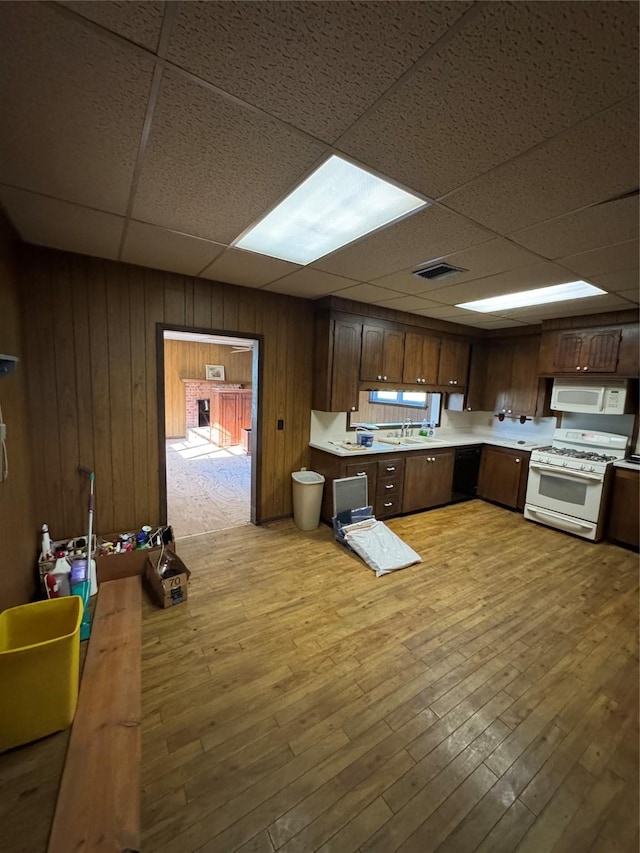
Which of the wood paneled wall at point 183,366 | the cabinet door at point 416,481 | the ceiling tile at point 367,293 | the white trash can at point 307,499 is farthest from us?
the wood paneled wall at point 183,366

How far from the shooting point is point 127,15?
86 centimetres

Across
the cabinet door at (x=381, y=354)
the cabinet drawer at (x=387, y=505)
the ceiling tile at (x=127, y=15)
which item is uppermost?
the ceiling tile at (x=127, y=15)

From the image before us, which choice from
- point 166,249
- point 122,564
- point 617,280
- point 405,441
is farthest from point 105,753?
point 617,280

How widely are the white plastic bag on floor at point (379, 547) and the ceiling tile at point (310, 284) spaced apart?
239 centimetres

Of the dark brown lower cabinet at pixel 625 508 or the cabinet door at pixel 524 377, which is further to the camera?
the cabinet door at pixel 524 377

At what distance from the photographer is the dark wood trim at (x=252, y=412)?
122 inches

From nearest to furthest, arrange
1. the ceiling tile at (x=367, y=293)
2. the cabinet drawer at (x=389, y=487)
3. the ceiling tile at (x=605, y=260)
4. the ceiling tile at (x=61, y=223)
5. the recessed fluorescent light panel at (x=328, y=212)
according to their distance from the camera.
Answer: the recessed fluorescent light panel at (x=328, y=212) → the ceiling tile at (x=61, y=223) → the ceiling tile at (x=605, y=260) → the ceiling tile at (x=367, y=293) → the cabinet drawer at (x=389, y=487)

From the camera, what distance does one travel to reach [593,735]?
5.45 feet

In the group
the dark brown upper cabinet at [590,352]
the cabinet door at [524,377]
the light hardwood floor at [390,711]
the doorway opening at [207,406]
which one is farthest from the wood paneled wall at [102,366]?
the cabinet door at [524,377]

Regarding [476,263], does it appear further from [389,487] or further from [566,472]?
[566,472]

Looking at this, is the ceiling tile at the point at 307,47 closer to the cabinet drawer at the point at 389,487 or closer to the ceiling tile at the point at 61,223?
the ceiling tile at the point at 61,223

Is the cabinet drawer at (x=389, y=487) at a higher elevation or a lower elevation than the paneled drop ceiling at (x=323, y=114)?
lower

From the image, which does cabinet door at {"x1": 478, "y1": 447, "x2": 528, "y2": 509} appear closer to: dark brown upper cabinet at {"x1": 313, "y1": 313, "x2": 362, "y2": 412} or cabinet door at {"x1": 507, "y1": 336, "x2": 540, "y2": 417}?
cabinet door at {"x1": 507, "y1": 336, "x2": 540, "y2": 417}

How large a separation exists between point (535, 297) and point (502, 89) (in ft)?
9.44
